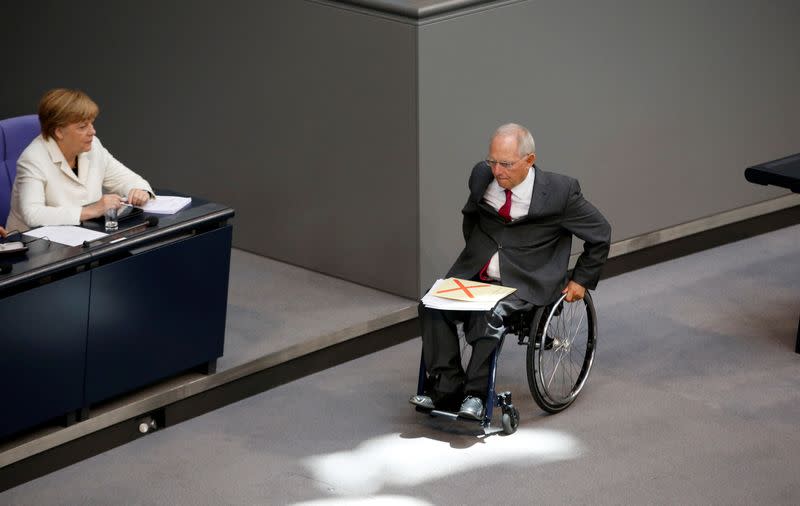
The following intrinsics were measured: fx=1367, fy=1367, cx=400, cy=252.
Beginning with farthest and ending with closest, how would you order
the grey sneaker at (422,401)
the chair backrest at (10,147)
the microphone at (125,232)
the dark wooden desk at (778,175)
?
the dark wooden desk at (778,175) → the chair backrest at (10,147) → the grey sneaker at (422,401) → the microphone at (125,232)

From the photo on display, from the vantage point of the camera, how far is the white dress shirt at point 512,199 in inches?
213

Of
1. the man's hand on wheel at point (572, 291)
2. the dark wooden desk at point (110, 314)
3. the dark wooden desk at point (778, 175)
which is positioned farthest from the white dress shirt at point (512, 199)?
the dark wooden desk at point (778, 175)

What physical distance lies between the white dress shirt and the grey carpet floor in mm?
655

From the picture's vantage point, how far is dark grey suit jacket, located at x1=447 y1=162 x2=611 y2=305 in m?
5.39

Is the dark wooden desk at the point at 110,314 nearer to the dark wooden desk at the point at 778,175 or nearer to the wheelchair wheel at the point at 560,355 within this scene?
the wheelchair wheel at the point at 560,355

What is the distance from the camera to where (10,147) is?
5.85 metres

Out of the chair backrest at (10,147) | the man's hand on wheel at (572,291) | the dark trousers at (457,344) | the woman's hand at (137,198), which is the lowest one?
the dark trousers at (457,344)

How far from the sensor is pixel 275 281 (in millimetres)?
6867

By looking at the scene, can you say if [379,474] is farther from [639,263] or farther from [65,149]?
[639,263]

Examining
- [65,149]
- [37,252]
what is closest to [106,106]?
[65,149]

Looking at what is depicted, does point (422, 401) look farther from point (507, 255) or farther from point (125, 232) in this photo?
point (125, 232)

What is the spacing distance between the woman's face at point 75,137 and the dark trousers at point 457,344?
1.48 metres

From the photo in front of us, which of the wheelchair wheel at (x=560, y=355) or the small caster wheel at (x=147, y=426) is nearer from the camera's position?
the wheelchair wheel at (x=560, y=355)

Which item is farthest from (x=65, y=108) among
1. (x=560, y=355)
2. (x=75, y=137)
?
(x=560, y=355)
